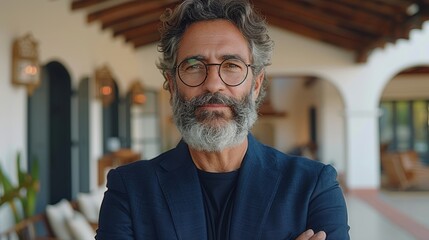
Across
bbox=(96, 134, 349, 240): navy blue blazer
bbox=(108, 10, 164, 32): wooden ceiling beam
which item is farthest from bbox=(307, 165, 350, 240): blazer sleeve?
bbox=(108, 10, 164, 32): wooden ceiling beam

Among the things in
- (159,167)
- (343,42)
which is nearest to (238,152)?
(159,167)

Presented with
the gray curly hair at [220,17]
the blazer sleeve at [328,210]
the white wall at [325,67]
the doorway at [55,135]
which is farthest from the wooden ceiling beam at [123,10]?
the blazer sleeve at [328,210]

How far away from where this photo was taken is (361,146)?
10023mm

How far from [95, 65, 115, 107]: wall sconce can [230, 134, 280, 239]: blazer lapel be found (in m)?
6.18

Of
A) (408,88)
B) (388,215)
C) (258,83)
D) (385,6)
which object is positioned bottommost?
(388,215)

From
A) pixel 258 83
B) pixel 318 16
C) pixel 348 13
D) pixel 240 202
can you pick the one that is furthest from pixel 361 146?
pixel 240 202

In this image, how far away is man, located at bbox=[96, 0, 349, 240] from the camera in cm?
129

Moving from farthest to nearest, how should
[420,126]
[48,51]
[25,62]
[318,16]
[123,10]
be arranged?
[420,126], [318,16], [123,10], [48,51], [25,62]

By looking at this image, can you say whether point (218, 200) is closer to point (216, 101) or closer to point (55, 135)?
point (216, 101)

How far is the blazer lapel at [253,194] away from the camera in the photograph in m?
1.28

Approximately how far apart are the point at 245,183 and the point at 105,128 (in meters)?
7.54

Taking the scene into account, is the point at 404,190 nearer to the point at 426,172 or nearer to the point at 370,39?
the point at 426,172

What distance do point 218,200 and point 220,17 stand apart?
0.48 metres

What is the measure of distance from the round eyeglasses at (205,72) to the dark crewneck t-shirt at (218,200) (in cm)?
25
